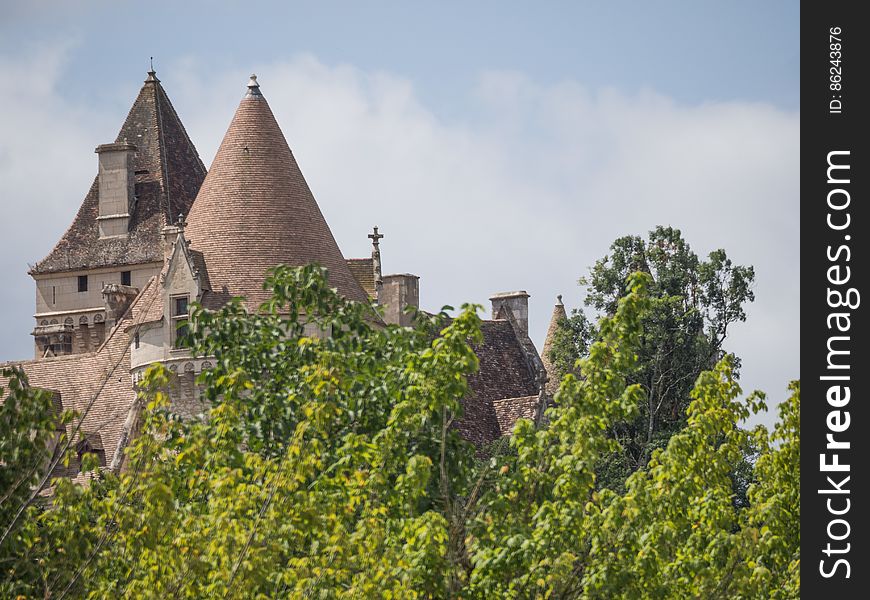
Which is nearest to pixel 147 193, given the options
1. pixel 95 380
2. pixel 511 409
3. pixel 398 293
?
pixel 95 380

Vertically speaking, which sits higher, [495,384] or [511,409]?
[495,384]

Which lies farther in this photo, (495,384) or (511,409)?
(495,384)

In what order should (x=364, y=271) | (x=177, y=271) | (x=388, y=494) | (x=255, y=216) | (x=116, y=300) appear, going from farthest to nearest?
1. (x=116, y=300)
2. (x=364, y=271)
3. (x=255, y=216)
4. (x=177, y=271)
5. (x=388, y=494)

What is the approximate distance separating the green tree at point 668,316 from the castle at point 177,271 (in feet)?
7.58

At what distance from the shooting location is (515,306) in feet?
189

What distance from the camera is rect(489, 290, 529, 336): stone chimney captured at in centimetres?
5712

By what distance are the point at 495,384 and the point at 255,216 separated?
9.93 meters

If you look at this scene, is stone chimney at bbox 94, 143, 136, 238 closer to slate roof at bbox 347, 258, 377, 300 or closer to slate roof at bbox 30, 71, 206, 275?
slate roof at bbox 30, 71, 206, 275

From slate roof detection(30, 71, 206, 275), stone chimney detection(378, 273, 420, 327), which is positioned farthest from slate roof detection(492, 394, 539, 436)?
slate roof detection(30, 71, 206, 275)

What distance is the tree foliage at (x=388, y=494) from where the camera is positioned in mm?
16891

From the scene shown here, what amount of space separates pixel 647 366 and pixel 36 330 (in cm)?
1942

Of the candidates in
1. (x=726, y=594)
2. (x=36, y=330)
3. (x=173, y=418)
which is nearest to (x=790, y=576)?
(x=726, y=594)

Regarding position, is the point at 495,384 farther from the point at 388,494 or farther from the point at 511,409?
the point at 388,494
